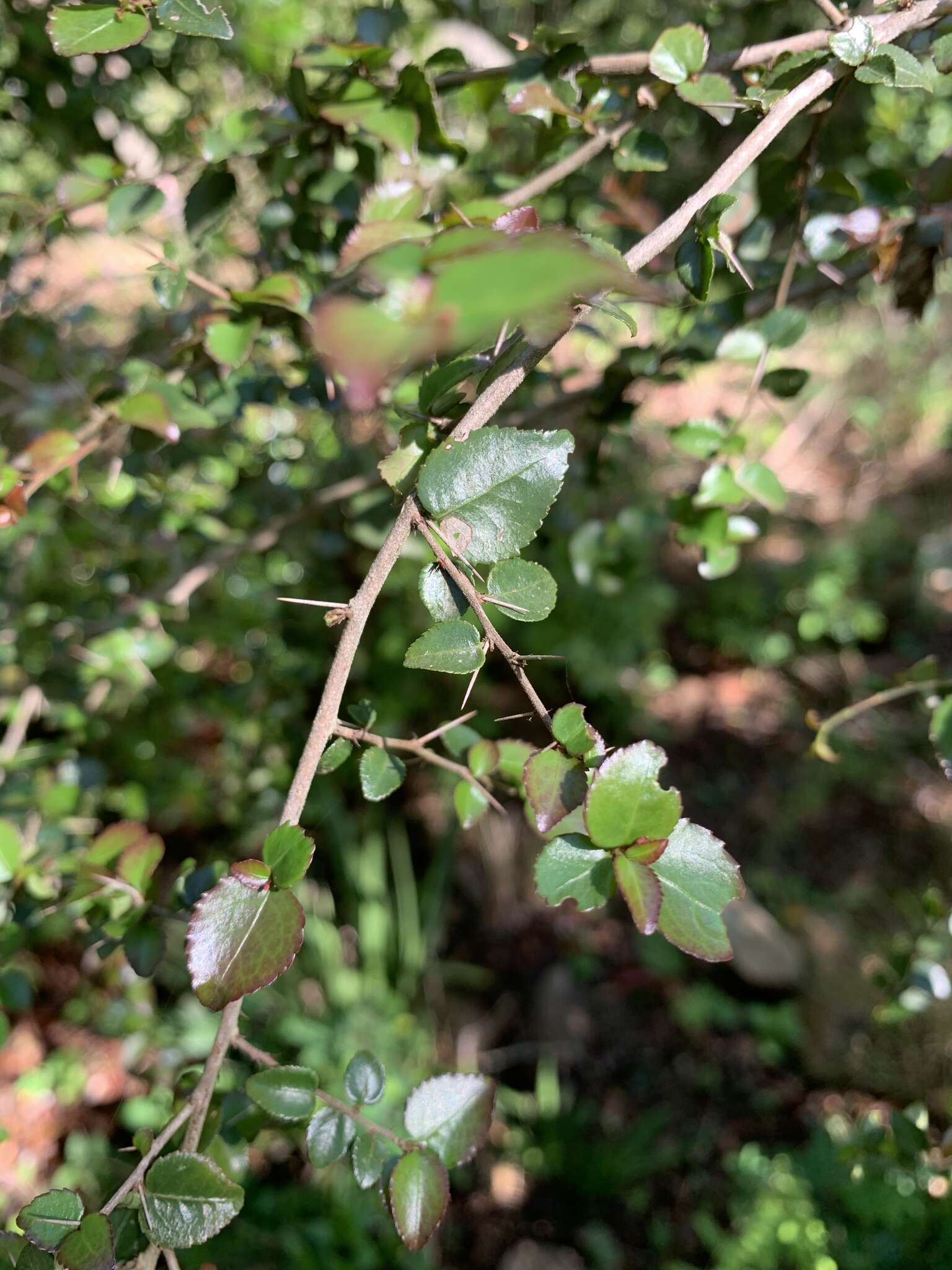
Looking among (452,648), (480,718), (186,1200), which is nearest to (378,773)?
(452,648)

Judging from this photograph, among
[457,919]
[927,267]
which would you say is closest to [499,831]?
[457,919]

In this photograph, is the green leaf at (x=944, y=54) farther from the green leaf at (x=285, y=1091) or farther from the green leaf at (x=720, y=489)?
the green leaf at (x=285, y=1091)

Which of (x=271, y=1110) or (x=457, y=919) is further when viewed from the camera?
(x=457, y=919)

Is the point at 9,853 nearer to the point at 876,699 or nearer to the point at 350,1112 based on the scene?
the point at 350,1112

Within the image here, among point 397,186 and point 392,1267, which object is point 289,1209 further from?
point 397,186

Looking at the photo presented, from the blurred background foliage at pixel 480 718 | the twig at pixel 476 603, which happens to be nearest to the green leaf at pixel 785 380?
the blurred background foliage at pixel 480 718
